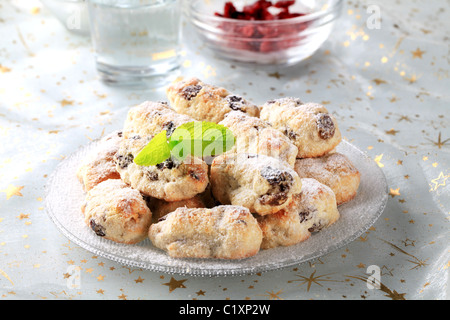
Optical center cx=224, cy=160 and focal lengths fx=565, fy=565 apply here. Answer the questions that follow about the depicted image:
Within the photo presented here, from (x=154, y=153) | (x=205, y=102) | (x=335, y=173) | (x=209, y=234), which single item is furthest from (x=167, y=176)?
(x=335, y=173)

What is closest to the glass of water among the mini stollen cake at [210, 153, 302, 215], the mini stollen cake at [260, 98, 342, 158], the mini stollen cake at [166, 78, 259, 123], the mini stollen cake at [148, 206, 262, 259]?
the mini stollen cake at [166, 78, 259, 123]

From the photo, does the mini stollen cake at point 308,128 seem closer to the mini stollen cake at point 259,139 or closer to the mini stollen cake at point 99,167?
the mini stollen cake at point 259,139

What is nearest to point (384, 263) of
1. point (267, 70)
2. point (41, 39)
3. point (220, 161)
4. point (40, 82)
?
point (220, 161)

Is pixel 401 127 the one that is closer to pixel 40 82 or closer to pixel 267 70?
pixel 267 70

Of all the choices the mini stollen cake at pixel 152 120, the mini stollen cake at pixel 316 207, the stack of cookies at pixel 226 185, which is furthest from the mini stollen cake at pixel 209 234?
the mini stollen cake at pixel 152 120

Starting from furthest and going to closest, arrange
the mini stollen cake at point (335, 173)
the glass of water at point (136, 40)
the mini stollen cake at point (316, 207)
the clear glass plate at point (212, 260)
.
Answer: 1. the glass of water at point (136, 40)
2. the mini stollen cake at point (335, 173)
3. the mini stollen cake at point (316, 207)
4. the clear glass plate at point (212, 260)

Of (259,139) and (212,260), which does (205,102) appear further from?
(212,260)
